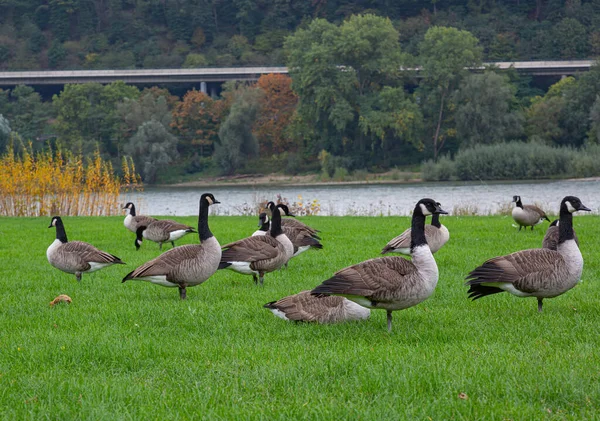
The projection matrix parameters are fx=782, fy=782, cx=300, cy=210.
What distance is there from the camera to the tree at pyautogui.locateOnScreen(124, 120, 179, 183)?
249ft

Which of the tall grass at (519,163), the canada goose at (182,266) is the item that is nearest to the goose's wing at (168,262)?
the canada goose at (182,266)

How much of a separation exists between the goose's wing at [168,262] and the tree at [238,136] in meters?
71.8

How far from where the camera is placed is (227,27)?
128000mm

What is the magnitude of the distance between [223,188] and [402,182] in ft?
56.6

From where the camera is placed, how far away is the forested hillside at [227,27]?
353ft

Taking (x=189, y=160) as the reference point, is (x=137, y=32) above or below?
above

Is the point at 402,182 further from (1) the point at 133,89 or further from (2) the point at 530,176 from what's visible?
(1) the point at 133,89

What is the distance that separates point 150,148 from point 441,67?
30.8 m

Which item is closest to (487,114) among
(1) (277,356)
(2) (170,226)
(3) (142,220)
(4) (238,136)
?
(4) (238,136)

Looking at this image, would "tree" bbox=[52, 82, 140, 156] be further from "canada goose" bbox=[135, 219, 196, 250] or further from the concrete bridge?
"canada goose" bbox=[135, 219, 196, 250]

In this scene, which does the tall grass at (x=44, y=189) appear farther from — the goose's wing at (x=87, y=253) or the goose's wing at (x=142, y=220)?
the goose's wing at (x=87, y=253)

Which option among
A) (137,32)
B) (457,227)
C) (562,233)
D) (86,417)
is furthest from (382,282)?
(137,32)

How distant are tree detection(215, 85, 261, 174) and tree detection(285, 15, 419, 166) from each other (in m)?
5.95

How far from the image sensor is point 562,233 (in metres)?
9.85
